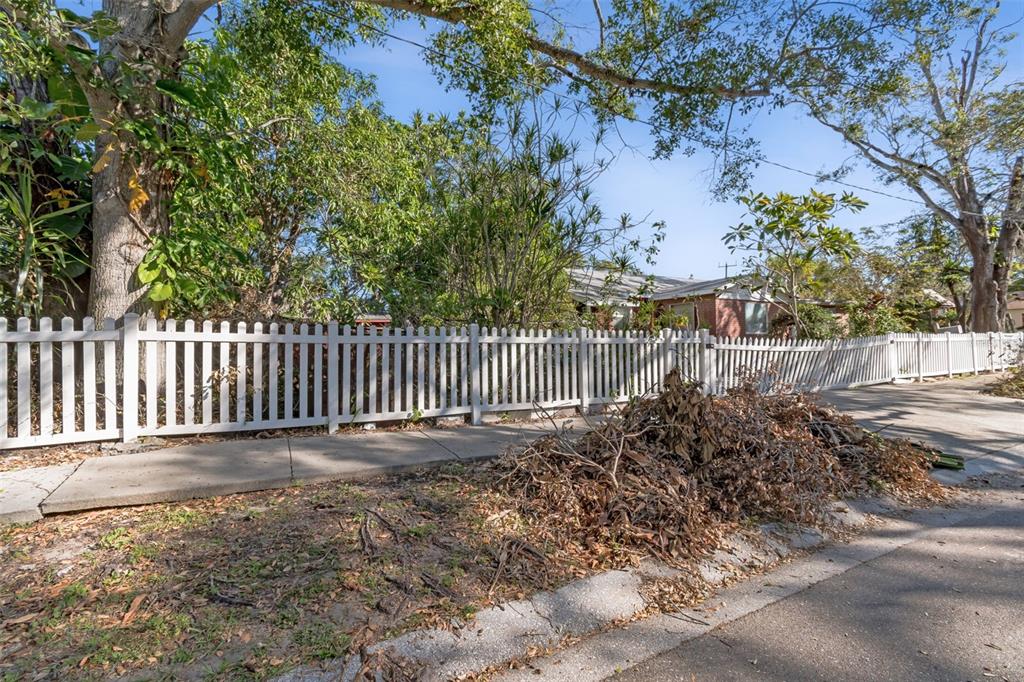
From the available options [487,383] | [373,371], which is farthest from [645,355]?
[373,371]

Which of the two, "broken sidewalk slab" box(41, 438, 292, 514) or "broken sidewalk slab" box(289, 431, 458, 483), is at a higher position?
"broken sidewalk slab" box(41, 438, 292, 514)

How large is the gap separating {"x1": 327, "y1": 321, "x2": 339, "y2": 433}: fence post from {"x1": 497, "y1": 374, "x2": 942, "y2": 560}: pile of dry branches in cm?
266

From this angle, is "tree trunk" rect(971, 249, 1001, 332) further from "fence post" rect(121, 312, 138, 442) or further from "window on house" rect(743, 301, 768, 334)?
"fence post" rect(121, 312, 138, 442)

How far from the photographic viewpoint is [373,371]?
21.0ft

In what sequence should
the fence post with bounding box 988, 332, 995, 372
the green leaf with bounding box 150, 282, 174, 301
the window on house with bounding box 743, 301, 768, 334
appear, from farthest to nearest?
the window on house with bounding box 743, 301, 768, 334, the fence post with bounding box 988, 332, 995, 372, the green leaf with bounding box 150, 282, 174, 301

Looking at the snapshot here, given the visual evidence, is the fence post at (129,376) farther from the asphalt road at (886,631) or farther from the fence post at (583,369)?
the fence post at (583,369)

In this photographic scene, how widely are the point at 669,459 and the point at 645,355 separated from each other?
16.1 ft

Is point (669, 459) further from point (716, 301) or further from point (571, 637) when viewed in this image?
point (716, 301)

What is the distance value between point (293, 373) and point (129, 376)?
157cm

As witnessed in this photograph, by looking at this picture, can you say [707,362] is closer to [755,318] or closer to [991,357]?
[991,357]

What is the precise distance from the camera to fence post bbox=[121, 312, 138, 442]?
511cm

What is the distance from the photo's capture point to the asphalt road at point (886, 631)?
7.80 ft

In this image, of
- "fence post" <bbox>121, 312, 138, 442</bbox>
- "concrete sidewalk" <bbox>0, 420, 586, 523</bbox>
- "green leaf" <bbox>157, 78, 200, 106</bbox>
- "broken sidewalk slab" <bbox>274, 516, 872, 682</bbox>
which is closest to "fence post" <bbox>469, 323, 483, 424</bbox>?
"concrete sidewalk" <bbox>0, 420, 586, 523</bbox>

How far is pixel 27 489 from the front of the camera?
12.7 feet
